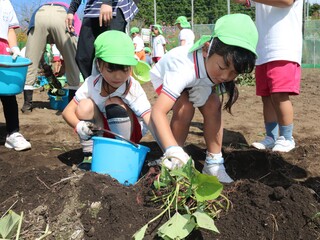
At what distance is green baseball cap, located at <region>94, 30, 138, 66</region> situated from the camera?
2.45 m

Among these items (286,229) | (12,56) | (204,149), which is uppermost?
(12,56)

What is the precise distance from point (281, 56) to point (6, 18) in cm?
204

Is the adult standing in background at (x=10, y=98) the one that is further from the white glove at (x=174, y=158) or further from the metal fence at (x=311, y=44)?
the metal fence at (x=311, y=44)

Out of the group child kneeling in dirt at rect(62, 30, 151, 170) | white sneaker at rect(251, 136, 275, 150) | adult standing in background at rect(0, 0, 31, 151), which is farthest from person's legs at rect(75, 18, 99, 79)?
white sneaker at rect(251, 136, 275, 150)

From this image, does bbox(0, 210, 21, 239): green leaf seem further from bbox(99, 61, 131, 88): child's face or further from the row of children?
bbox(99, 61, 131, 88): child's face

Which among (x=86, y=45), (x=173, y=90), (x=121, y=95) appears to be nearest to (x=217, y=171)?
(x=173, y=90)

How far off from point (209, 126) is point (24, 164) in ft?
4.02

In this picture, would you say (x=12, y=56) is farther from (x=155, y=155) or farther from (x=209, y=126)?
(x=209, y=126)

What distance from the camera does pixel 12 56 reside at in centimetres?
317

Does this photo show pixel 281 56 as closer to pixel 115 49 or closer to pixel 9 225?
pixel 115 49

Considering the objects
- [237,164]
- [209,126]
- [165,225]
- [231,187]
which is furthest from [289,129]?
[165,225]

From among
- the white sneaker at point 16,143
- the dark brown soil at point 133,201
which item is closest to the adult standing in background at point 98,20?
the white sneaker at point 16,143

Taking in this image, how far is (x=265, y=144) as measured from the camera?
3.24 meters

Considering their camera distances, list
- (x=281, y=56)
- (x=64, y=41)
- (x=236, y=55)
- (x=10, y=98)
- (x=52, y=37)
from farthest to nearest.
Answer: (x=52, y=37) → (x=64, y=41) → (x=10, y=98) → (x=281, y=56) → (x=236, y=55)
